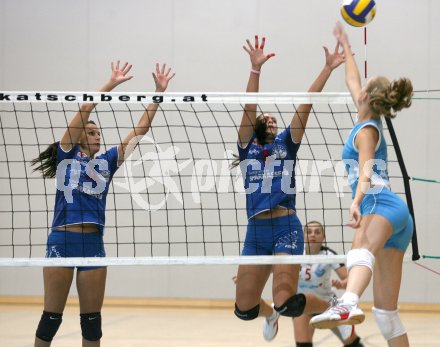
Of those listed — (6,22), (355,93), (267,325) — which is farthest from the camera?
(6,22)

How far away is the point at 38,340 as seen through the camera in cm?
545

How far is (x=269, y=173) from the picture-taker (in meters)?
5.58

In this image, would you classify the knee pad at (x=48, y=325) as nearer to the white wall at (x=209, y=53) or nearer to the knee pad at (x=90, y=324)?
the knee pad at (x=90, y=324)

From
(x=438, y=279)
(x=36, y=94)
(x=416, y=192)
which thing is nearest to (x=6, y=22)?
(x=36, y=94)

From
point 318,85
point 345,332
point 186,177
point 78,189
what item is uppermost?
point 318,85

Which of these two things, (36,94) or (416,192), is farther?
(416,192)

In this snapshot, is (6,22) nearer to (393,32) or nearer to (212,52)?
(212,52)

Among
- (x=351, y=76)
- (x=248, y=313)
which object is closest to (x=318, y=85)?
(x=351, y=76)

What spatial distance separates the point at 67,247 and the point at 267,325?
1724 mm

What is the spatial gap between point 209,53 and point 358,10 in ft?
15.4

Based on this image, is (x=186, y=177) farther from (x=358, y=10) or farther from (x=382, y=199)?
(x=382, y=199)

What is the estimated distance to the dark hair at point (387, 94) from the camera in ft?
13.2

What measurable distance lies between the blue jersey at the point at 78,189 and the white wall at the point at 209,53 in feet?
14.0

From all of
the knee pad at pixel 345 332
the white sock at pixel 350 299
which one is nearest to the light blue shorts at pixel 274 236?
the knee pad at pixel 345 332
